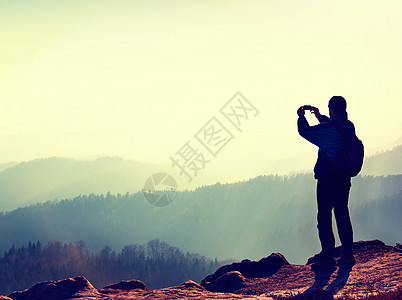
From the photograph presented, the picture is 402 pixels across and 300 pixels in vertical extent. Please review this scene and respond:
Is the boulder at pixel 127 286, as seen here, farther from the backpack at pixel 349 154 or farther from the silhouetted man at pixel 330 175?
the backpack at pixel 349 154

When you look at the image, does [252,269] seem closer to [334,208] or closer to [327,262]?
[327,262]

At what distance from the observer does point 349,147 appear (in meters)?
10.9

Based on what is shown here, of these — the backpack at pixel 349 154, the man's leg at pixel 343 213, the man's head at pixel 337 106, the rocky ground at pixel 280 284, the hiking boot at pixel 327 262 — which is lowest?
the rocky ground at pixel 280 284

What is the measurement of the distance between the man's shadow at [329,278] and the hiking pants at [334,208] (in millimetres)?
448

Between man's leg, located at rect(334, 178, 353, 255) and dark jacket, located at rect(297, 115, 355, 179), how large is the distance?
1.25 ft

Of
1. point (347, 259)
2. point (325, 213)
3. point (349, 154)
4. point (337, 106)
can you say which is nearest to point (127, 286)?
point (325, 213)

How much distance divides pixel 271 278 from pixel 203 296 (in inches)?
97.3

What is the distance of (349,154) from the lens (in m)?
10.9

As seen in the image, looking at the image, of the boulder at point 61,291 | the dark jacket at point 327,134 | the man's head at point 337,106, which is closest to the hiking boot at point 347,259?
the dark jacket at point 327,134

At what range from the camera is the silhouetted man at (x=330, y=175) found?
36.0 feet

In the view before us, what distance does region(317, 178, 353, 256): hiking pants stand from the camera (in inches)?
446

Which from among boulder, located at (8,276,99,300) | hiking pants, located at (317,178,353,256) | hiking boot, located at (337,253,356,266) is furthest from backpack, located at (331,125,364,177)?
boulder, located at (8,276,99,300)

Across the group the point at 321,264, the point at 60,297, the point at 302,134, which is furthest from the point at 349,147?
the point at 60,297

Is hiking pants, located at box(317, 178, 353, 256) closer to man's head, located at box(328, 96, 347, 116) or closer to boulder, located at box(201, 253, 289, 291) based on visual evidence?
man's head, located at box(328, 96, 347, 116)
